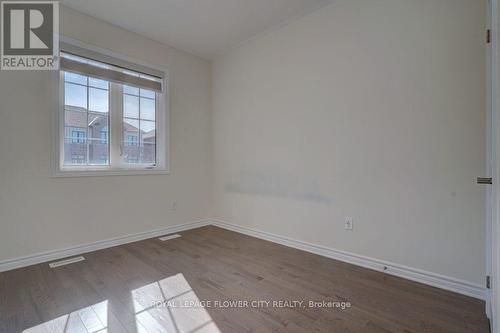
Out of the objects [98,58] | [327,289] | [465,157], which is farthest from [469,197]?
[98,58]

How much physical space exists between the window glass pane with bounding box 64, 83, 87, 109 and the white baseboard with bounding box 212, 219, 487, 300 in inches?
105

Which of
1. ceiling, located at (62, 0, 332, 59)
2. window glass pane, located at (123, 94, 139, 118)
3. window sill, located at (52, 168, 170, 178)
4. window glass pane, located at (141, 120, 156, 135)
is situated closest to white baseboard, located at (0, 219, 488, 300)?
window sill, located at (52, 168, 170, 178)

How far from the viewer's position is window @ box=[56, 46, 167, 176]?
2.65 metres

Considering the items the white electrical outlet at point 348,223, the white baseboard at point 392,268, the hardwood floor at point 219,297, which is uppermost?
the white electrical outlet at point 348,223

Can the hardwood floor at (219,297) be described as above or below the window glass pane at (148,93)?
below

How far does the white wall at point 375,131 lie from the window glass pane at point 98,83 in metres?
1.74

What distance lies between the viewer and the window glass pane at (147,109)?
10.8 feet

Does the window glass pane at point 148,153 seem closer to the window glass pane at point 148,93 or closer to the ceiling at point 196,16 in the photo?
the window glass pane at point 148,93

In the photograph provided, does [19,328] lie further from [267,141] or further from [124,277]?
[267,141]

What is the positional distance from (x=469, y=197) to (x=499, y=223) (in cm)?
100

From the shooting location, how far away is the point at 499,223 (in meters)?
1.03

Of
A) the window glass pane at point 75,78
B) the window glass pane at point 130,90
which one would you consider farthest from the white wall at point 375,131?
the window glass pane at point 75,78

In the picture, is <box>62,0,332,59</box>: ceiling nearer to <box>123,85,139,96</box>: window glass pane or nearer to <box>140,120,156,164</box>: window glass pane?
<box>123,85,139,96</box>: window glass pane

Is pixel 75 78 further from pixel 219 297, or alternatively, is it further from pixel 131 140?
pixel 219 297
